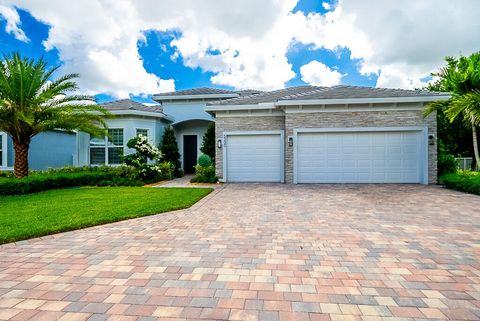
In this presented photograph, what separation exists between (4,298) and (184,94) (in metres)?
15.6

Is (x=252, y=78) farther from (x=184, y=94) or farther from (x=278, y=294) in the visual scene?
(x=278, y=294)

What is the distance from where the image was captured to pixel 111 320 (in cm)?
225

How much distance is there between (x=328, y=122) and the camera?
11750 millimetres

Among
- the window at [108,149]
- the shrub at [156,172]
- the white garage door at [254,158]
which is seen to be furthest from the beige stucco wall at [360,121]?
the window at [108,149]

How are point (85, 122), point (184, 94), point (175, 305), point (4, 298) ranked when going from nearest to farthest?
point (175, 305) → point (4, 298) → point (85, 122) → point (184, 94)

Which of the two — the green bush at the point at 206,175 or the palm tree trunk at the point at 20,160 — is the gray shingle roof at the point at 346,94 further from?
the palm tree trunk at the point at 20,160

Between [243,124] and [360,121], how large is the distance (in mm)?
5093

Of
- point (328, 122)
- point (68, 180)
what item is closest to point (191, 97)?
point (68, 180)

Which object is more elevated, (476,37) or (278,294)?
(476,37)

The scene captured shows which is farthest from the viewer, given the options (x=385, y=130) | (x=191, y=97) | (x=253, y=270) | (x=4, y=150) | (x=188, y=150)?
(x=188, y=150)

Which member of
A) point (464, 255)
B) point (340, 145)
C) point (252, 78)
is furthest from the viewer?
point (252, 78)

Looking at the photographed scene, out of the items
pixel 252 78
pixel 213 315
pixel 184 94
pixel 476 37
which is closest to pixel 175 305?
pixel 213 315

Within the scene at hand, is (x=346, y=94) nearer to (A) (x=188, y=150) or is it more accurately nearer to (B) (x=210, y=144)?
(B) (x=210, y=144)

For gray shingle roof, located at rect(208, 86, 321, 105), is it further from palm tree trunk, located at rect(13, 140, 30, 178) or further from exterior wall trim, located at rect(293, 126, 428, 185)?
palm tree trunk, located at rect(13, 140, 30, 178)
